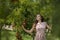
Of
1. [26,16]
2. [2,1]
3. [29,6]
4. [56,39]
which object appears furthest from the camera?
[26,16]

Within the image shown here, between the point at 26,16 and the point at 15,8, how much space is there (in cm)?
68

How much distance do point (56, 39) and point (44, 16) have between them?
84.0 inches

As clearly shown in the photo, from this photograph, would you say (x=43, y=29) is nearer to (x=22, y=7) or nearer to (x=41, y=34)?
(x=41, y=34)

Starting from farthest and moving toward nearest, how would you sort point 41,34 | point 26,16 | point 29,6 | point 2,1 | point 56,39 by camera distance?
point 26,16 < point 29,6 < point 41,34 < point 2,1 < point 56,39

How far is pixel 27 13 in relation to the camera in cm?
349

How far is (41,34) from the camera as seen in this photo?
9.93 feet

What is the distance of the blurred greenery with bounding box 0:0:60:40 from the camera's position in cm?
115

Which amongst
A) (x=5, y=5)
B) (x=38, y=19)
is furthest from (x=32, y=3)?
(x=5, y=5)

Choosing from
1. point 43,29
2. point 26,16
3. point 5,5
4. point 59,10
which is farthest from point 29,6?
point 59,10

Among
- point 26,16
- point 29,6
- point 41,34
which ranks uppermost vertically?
point 29,6

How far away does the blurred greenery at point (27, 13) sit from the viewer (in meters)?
1.15

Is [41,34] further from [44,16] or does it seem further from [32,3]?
[32,3]

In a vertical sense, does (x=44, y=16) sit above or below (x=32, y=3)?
below

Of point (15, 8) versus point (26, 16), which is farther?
point (26, 16)
